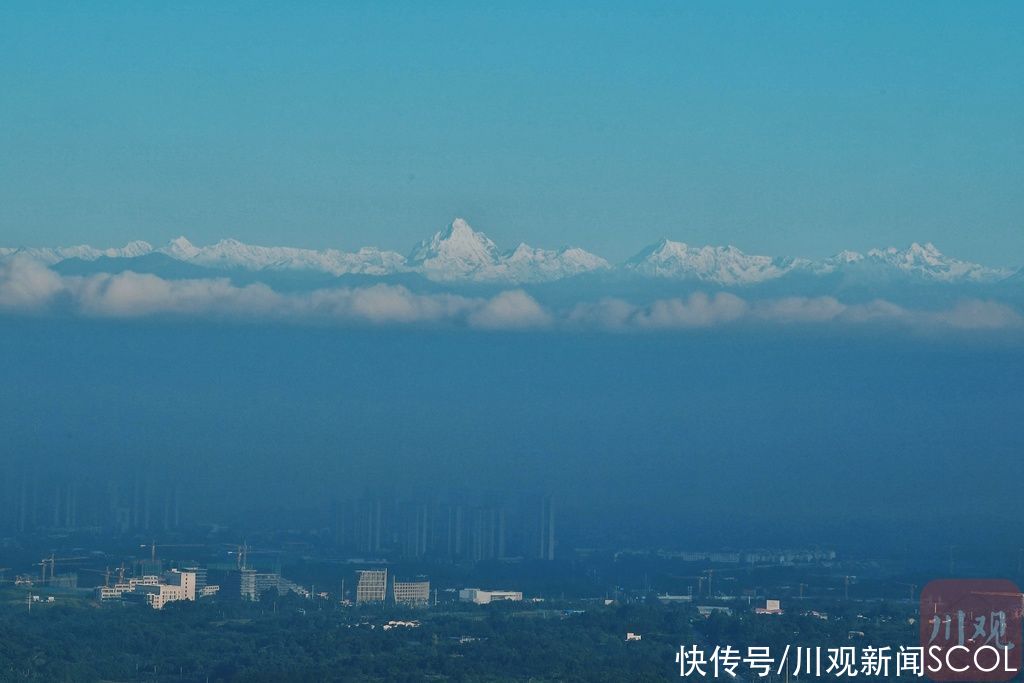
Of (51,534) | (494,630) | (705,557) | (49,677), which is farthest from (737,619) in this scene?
(51,534)

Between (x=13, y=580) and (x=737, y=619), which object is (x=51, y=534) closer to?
(x=13, y=580)

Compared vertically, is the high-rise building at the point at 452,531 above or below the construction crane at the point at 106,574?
above

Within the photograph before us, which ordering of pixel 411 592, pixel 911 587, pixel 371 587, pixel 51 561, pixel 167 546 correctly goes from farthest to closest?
pixel 167 546 → pixel 51 561 → pixel 411 592 → pixel 371 587 → pixel 911 587

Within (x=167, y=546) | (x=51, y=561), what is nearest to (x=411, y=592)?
(x=51, y=561)

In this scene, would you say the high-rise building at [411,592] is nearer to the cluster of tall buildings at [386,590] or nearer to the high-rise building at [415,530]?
the cluster of tall buildings at [386,590]

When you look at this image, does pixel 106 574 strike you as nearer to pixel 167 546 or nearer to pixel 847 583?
pixel 167 546

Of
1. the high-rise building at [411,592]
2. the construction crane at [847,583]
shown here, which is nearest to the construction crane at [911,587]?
the construction crane at [847,583]

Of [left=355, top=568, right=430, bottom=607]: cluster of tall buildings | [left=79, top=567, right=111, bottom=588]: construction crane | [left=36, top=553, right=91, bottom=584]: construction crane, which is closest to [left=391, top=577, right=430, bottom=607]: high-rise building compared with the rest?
[left=355, top=568, right=430, bottom=607]: cluster of tall buildings

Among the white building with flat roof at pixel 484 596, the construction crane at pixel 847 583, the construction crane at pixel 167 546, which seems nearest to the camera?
the construction crane at pixel 847 583
